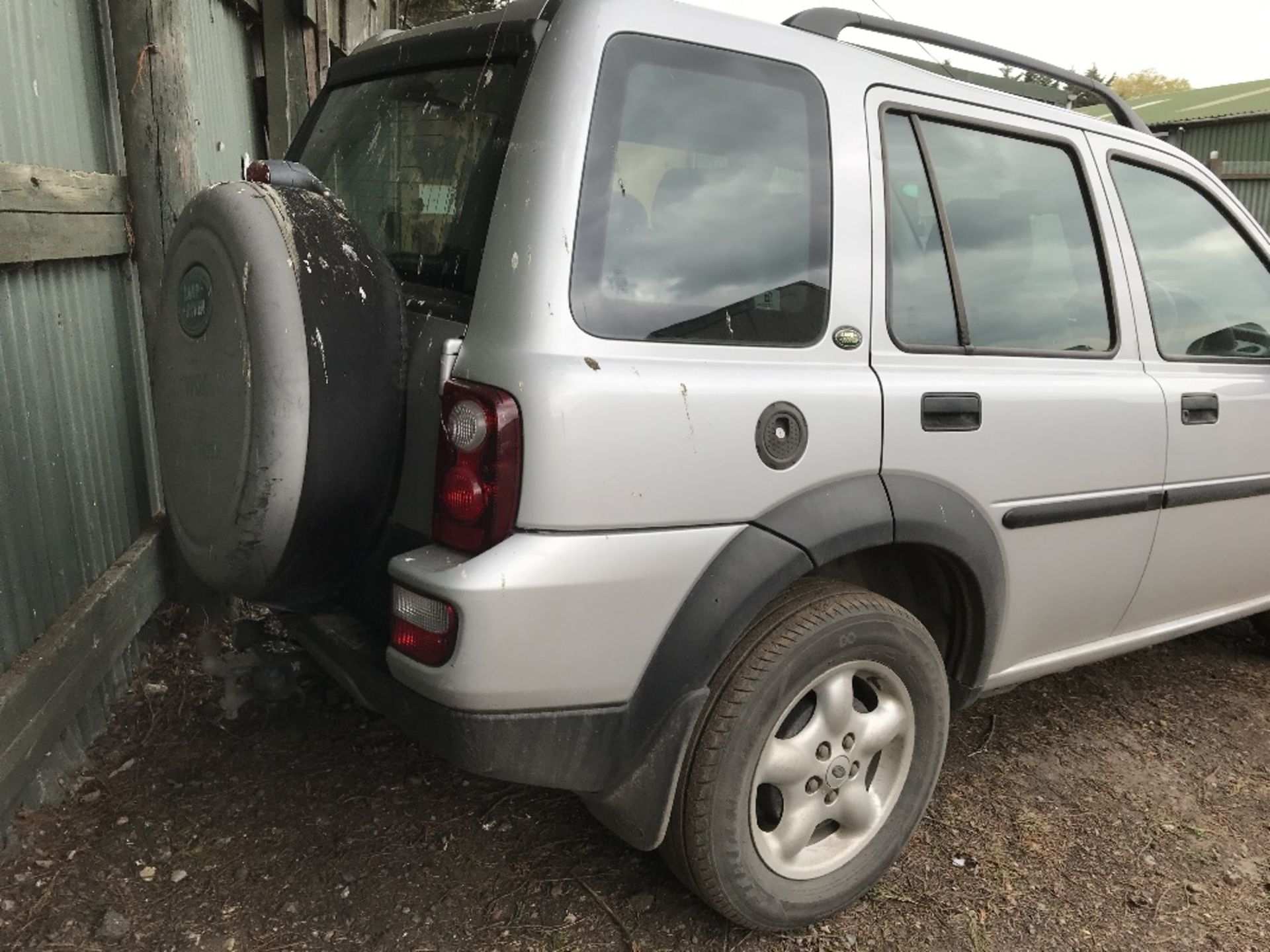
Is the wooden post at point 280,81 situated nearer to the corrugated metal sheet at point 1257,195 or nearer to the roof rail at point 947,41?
the roof rail at point 947,41

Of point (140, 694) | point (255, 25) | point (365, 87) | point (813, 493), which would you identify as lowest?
point (140, 694)

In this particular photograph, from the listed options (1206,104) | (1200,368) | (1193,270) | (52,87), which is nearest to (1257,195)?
(1206,104)

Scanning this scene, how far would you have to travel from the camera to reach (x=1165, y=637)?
122 inches

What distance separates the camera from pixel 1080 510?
2.57m

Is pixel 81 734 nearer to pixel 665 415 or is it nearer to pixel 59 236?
pixel 59 236

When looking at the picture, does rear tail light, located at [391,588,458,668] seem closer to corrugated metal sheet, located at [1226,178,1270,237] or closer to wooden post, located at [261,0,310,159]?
wooden post, located at [261,0,310,159]

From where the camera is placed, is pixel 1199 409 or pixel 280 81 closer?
pixel 1199 409

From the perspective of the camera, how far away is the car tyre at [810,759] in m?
2.02

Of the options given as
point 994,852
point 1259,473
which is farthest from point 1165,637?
point 994,852

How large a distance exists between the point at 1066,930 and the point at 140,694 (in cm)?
275

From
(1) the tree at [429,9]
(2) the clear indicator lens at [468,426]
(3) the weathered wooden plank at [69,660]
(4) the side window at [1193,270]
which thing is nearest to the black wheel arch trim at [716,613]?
(2) the clear indicator lens at [468,426]

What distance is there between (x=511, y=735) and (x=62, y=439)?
1.77 m

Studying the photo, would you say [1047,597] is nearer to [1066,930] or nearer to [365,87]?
[1066,930]

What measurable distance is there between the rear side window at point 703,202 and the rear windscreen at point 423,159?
0.23 meters
